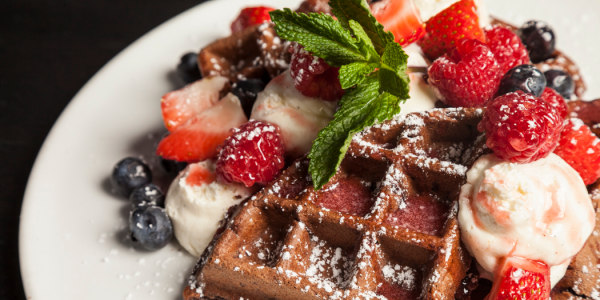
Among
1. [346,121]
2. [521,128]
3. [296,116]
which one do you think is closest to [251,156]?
[296,116]

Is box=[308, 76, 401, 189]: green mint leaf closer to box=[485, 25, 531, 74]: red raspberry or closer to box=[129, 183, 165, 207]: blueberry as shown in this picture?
box=[485, 25, 531, 74]: red raspberry

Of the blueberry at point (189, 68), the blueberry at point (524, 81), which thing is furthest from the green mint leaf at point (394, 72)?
the blueberry at point (189, 68)

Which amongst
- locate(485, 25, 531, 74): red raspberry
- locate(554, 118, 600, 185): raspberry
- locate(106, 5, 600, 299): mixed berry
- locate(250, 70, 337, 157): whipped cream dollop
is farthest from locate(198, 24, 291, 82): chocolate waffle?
locate(554, 118, 600, 185): raspberry

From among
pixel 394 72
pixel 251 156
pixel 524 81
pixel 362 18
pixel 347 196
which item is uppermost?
pixel 362 18

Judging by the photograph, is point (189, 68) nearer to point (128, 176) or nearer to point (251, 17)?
point (251, 17)

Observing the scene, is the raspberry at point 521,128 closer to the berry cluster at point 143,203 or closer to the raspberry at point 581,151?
the raspberry at point 581,151

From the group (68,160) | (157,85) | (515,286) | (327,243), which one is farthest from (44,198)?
(515,286)
